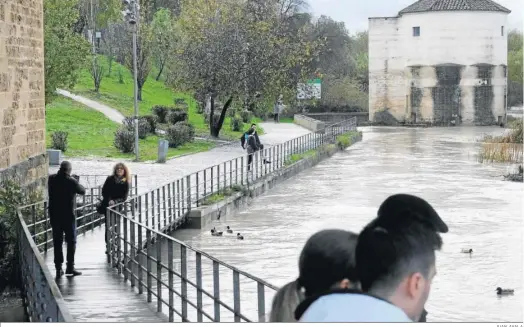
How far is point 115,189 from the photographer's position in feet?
40.3

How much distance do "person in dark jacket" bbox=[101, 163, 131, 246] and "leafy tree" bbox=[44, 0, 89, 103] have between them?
16.3 metres

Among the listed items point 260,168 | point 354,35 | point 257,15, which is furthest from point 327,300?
point 354,35

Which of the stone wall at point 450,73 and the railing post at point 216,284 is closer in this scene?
the railing post at point 216,284

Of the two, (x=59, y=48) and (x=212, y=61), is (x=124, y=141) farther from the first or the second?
(x=212, y=61)

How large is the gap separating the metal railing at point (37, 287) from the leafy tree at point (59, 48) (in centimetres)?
1847

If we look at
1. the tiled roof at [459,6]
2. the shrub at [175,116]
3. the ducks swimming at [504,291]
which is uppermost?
the tiled roof at [459,6]

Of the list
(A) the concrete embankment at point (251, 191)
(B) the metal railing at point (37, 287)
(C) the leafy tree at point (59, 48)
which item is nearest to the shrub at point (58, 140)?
(C) the leafy tree at point (59, 48)

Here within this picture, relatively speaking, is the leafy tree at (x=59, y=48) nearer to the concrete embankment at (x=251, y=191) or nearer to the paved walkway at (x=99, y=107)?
the concrete embankment at (x=251, y=191)

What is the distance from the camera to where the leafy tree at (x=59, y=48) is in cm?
2852

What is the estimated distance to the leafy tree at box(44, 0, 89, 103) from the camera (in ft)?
93.6

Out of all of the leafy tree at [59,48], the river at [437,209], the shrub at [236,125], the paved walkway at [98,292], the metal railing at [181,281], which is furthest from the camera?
the shrub at [236,125]

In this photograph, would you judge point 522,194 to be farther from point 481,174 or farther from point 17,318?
point 17,318

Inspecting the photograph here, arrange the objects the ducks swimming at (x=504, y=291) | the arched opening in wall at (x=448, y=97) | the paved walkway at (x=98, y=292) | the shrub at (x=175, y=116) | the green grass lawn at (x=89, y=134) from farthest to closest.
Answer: the arched opening in wall at (x=448, y=97), the shrub at (x=175, y=116), the green grass lawn at (x=89, y=134), the ducks swimming at (x=504, y=291), the paved walkway at (x=98, y=292)

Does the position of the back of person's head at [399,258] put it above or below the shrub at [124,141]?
above
